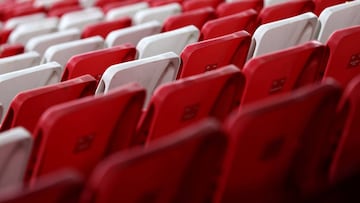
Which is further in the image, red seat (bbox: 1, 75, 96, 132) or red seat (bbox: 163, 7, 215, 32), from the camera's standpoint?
red seat (bbox: 163, 7, 215, 32)

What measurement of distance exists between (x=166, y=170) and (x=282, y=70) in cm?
30

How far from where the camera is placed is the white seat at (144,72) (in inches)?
34.2

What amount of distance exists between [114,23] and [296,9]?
0.44m

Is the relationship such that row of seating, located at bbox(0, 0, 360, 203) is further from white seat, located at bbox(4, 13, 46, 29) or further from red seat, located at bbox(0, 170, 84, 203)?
white seat, located at bbox(4, 13, 46, 29)

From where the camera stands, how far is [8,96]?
963 mm

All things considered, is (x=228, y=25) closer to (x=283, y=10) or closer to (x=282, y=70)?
(x=283, y=10)

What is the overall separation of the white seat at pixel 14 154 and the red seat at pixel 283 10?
0.65 metres

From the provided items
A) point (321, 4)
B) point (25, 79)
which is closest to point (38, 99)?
point (25, 79)

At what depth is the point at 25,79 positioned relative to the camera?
954 mm

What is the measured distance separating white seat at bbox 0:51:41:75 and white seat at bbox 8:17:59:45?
463 millimetres

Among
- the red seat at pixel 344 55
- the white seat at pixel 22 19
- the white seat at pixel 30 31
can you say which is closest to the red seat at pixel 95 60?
the red seat at pixel 344 55

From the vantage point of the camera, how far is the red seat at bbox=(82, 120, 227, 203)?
0.55 metres

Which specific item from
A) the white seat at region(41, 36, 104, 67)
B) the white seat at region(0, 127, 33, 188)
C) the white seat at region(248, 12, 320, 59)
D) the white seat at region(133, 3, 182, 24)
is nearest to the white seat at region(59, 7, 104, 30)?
the white seat at region(133, 3, 182, 24)

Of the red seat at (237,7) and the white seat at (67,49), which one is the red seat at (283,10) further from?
the white seat at (67,49)
